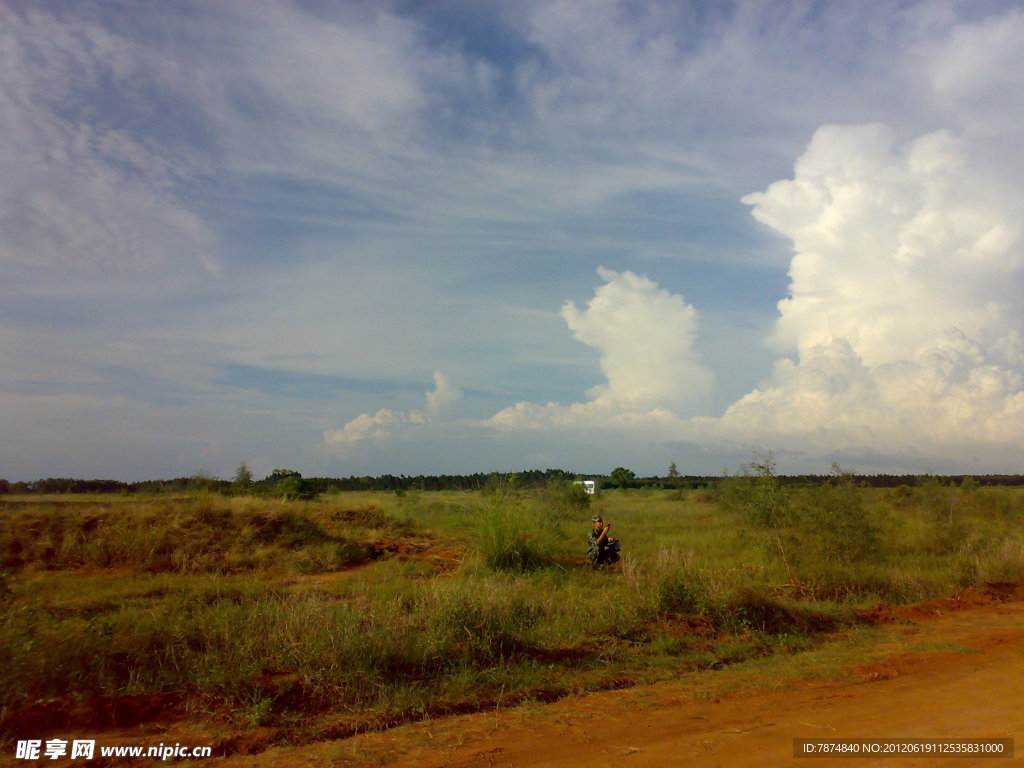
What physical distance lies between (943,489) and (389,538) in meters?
17.3

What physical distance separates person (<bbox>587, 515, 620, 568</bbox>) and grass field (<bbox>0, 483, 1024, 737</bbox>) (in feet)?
2.14

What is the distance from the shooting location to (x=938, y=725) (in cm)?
577

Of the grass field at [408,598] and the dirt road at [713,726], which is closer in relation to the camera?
the dirt road at [713,726]

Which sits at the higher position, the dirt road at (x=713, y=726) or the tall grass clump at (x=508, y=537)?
the tall grass clump at (x=508, y=537)

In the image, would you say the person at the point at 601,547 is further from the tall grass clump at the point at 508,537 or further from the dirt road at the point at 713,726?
the dirt road at the point at 713,726

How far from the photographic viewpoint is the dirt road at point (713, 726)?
5.07m

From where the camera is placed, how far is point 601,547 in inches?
571

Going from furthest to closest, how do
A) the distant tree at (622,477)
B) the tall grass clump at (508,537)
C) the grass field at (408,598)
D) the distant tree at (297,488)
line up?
the distant tree at (622,477)
the distant tree at (297,488)
the tall grass clump at (508,537)
the grass field at (408,598)

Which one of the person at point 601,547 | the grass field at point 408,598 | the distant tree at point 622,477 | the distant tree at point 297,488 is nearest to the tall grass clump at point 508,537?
Answer: the grass field at point 408,598

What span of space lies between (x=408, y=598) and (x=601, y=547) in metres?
6.22

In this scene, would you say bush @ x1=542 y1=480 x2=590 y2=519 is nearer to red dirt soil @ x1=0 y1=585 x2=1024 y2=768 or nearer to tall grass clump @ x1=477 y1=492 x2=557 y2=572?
tall grass clump @ x1=477 y1=492 x2=557 y2=572

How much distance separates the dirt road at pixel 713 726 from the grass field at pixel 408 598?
571mm

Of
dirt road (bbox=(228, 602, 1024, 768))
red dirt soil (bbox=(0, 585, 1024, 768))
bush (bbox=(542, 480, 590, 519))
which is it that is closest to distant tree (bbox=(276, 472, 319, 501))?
bush (bbox=(542, 480, 590, 519))

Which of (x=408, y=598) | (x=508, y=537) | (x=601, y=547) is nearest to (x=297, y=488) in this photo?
(x=508, y=537)
